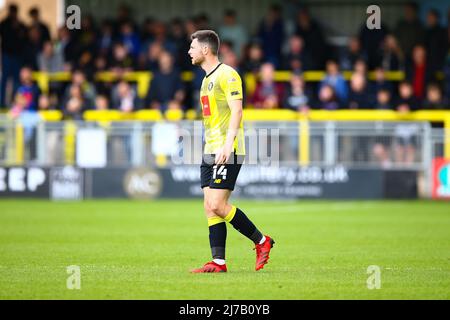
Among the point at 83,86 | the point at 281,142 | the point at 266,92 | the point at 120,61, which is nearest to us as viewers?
Result: the point at 281,142

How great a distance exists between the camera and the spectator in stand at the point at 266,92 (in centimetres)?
2358

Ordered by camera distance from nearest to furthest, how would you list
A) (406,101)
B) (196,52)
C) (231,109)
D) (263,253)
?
(231,109), (196,52), (263,253), (406,101)

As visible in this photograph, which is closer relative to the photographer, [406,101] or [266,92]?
[406,101]

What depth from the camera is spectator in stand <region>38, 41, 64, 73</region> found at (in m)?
26.2

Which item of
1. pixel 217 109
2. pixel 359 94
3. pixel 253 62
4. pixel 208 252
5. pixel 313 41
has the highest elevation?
pixel 313 41

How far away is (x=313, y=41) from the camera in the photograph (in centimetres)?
2570

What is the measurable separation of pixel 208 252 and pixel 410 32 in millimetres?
13940

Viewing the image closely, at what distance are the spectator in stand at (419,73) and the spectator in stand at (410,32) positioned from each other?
25.6 inches

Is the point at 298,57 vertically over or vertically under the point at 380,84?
over

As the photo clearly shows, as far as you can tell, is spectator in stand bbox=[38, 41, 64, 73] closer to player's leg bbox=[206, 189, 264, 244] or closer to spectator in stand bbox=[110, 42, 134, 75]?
spectator in stand bbox=[110, 42, 134, 75]

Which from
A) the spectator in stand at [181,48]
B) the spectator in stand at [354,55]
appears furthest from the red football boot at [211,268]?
the spectator in stand at [181,48]

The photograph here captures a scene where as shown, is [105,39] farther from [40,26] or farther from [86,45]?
[40,26]

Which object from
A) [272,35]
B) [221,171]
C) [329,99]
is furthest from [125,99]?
[221,171]

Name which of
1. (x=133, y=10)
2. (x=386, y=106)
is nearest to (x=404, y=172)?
(x=386, y=106)
